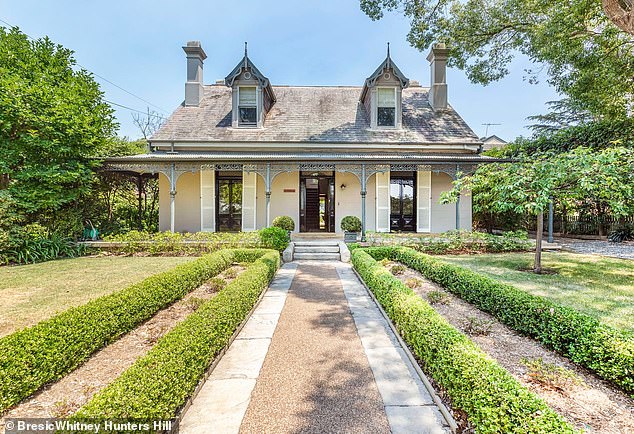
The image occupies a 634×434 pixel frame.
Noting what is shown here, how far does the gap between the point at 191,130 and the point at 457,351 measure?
44.2 ft

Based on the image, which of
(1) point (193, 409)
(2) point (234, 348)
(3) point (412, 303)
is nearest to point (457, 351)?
(3) point (412, 303)

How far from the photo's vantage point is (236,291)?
4711 mm

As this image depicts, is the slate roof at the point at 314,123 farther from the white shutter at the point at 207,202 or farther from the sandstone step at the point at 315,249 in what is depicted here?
the sandstone step at the point at 315,249

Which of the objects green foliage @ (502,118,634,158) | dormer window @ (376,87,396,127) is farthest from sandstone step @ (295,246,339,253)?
green foliage @ (502,118,634,158)

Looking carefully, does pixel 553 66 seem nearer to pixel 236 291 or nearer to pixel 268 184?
pixel 268 184

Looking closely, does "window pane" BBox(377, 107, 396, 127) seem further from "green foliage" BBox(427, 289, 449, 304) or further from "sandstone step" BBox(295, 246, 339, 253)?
"green foliage" BBox(427, 289, 449, 304)

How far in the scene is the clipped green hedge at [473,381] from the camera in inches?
76.4

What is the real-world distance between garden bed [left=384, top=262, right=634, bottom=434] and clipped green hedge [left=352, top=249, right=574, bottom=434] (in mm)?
684

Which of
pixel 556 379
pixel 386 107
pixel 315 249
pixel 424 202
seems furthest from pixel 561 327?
pixel 386 107

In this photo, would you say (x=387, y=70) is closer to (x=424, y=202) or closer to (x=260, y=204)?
(x=424, y=202)

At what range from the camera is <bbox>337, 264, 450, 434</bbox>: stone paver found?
2432 millimetres

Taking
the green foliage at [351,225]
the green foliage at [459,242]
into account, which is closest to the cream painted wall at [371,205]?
the green foliage at [459,242]

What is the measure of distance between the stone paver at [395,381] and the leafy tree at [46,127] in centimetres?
1025

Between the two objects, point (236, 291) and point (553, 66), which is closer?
point (236, 291)
